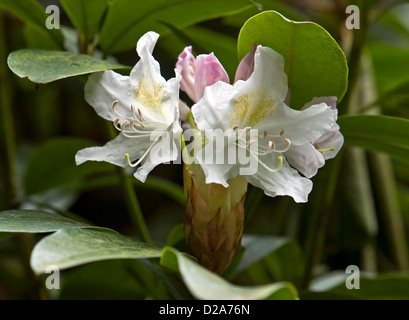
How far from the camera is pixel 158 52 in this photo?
1.42 m

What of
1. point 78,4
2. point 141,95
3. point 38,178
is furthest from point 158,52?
point 141,95

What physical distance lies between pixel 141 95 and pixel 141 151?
8 centimetres

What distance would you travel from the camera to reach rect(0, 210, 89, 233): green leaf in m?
0.57

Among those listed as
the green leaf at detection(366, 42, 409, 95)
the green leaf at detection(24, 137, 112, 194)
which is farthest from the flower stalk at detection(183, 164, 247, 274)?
the green leaf at detection(366, 42, 409, 95)

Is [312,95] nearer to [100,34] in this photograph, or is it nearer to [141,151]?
[141,151]

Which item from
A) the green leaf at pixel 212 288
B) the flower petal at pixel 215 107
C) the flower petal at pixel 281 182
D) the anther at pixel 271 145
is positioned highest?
the flower petal at pixel 215 107

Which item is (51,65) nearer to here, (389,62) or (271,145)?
(271,145)

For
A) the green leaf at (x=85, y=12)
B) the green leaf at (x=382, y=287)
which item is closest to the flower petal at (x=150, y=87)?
the green leaf at (x=85, y=12)

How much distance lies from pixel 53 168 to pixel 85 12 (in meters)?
0.46

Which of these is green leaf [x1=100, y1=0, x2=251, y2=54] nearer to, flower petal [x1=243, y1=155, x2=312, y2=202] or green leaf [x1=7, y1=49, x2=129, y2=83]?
green leaf [x1=7, y1=49, x2=129, y2=83]

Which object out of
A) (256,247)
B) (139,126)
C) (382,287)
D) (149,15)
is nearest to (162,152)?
(139,126)

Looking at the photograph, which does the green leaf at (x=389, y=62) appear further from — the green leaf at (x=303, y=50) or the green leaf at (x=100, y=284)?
the green leaf at (x=100, y=284)

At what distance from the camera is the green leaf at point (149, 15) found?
81cm

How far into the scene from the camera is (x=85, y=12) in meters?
0.82
